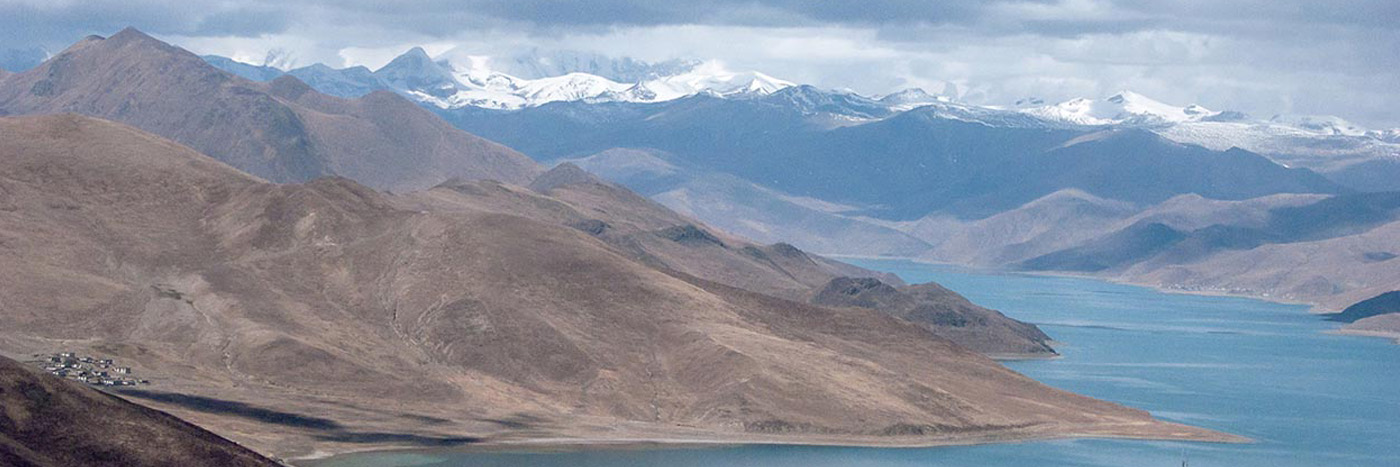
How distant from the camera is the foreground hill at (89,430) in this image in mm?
124625

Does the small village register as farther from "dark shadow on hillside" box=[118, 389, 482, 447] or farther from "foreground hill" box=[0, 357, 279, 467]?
"foreground hill" box=[0, 357, 279, 467]

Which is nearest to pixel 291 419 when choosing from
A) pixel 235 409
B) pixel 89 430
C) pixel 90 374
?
pixel 235 409

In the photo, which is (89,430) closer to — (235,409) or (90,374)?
(235,409)

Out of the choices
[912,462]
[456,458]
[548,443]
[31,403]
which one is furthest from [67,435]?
[912,462]

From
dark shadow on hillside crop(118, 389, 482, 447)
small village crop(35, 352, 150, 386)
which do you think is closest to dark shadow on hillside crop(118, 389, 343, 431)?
dark shadow on hillside crop(118, 389, 482, 447)

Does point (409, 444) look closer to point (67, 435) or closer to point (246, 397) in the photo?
point (246, 397)

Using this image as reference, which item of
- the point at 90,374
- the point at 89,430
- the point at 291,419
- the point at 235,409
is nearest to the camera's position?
the point at 89,430

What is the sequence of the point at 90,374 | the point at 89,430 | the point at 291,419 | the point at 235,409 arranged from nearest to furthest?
1. the point at 89,430
2. the point at 235,409
3. the point at 291,419
4. the point at 90,374

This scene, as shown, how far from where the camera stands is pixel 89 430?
126938 millimetres

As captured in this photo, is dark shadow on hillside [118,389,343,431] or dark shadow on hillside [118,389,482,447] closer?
dark shadow on hillside [118,389,482,447]

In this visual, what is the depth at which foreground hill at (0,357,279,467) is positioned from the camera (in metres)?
125

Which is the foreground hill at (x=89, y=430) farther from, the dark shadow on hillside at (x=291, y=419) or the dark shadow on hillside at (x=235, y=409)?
the dark shadow on hillside at (x=235, y=409)

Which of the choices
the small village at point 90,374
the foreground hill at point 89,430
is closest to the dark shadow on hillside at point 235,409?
the small village at point 90,374

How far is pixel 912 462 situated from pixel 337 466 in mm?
55734
